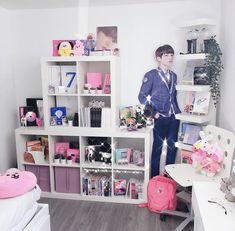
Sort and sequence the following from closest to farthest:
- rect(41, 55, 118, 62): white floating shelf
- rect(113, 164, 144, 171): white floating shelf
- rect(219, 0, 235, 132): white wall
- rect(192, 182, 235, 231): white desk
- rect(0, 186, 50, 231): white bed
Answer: rect(192, 182, 235, 231): white desk
rect(0, 186, 50, 231): white bed
rect(219, 0, 235, 132): white wall
rect(41, 55, 118, 62): white floating shelf
rect(113, 164, 144, 171): white floating shelf

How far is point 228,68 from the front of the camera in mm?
2355

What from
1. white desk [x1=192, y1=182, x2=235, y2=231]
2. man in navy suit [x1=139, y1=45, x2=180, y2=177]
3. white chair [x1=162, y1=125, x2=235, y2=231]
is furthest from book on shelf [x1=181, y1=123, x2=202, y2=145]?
white desk [x1=192, y1=182, x2=235, y2=231]

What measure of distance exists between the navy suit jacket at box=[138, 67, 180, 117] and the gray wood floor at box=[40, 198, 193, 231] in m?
1.11

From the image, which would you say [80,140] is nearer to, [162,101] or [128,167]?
Result: [128,167]

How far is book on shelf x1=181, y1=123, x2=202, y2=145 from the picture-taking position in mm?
2668

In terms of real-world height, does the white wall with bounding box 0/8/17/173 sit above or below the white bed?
above

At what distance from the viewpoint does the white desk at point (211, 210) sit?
4.09ft

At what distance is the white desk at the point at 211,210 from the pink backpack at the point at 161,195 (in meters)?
0.83

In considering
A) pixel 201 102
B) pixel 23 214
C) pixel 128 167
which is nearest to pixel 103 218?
pixel 128 167

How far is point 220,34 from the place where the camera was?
8.62 feet

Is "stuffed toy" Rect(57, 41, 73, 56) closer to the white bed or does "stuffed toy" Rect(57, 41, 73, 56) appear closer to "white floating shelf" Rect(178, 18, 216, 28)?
"white floating shelf" Rect(178, 18, 216, 28)

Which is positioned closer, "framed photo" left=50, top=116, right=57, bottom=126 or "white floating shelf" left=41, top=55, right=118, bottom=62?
"white floating shelf" left=41, top=55, right=118, bottom=62

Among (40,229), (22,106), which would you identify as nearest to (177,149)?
(40,229)

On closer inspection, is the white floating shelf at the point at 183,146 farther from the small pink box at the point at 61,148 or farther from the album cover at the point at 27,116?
the album cover at the point at 27,116
